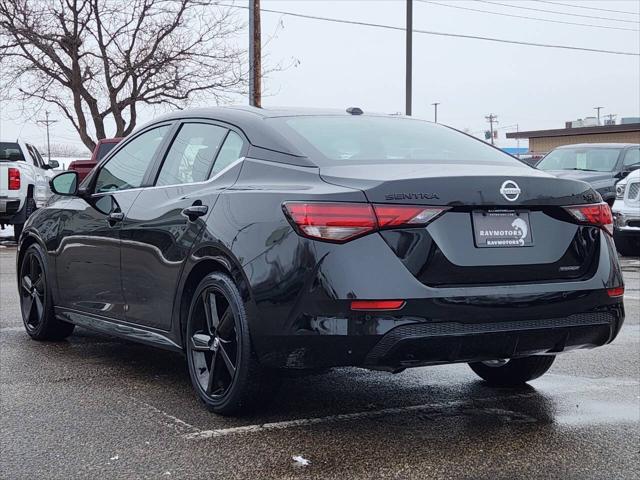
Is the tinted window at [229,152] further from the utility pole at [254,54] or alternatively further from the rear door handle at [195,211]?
the utility pole at [254,54]

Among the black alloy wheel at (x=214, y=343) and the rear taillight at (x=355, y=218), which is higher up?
the rear taillight at (x=355, y=218)

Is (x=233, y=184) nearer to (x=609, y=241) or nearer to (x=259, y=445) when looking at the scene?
(x=259, y=445)

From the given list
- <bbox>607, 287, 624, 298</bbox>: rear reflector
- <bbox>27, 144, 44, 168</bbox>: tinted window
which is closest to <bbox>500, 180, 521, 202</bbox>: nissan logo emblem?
<bbox>607, 287, 624, 298</bbox>: rear reflector

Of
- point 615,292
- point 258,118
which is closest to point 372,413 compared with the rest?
point 615,292

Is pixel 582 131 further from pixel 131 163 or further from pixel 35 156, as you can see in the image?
pixel 131 163

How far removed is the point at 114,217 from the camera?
18.3 feet

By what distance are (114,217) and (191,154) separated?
2.21ft

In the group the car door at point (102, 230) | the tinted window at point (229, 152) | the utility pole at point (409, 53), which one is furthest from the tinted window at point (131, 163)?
Answer: the utility pole at point (409, 53)

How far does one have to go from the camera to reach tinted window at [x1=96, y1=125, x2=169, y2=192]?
5660 millimetres

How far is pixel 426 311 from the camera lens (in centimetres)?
398

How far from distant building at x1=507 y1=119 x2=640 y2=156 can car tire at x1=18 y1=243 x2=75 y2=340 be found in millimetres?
39357

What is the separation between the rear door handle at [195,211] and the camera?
186 inches

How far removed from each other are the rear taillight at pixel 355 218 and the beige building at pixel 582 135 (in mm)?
41097

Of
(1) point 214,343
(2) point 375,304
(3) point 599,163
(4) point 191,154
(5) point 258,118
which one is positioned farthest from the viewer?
(3) point 599,163
